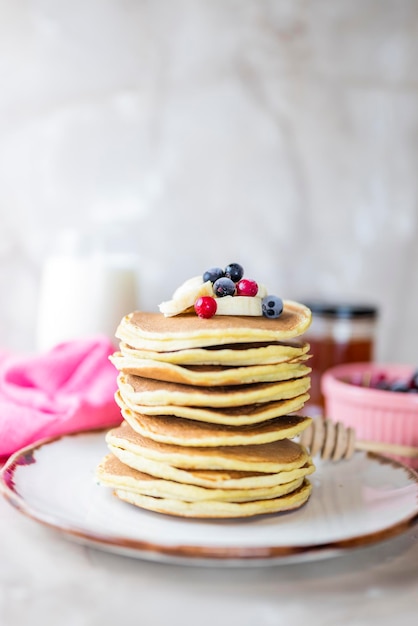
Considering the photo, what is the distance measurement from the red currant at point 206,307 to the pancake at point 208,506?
0.81 ft

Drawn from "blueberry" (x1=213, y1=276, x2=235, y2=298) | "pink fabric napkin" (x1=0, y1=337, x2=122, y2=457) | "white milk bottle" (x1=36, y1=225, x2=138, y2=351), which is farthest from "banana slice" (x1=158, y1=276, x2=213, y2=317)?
"white milk bottle" (x1=36, y1=225, x2=138, y2=351)

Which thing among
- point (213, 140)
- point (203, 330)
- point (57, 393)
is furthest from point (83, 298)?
point (203, 330)

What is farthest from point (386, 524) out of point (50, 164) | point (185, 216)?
point (50, 164)

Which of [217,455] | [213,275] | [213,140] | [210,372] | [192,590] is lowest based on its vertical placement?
[192,590]

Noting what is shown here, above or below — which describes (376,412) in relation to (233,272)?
below

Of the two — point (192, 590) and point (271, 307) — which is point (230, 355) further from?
point (192, 590)

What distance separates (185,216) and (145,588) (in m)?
1.24

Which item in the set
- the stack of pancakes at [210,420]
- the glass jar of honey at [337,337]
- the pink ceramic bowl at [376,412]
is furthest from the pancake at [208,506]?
the glass jar of honey at [337,337]

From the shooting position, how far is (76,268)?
1.64 meters

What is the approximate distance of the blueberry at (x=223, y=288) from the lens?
0.98 meters

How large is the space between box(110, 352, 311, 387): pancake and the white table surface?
0.74ft

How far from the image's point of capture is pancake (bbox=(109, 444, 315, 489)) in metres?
0.86

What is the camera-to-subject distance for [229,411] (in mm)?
896

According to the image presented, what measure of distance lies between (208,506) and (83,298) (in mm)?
882
